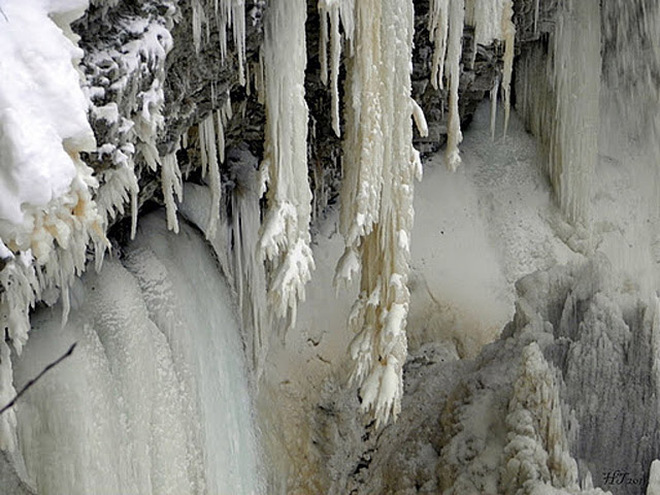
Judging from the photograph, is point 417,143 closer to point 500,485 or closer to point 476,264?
point 476,264

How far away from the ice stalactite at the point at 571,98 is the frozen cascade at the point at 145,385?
8.22 ft

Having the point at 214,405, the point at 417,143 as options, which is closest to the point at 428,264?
the point at 417,143

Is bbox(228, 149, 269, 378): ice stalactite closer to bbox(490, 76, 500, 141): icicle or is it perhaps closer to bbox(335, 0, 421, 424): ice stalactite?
bbox(335, 0, 421, 424): ice stalactite

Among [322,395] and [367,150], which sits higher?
[367,150]

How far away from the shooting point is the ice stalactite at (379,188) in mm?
3492

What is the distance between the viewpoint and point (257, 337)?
4324mm

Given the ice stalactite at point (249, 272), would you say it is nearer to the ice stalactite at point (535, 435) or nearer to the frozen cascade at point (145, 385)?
the frozen cascade at point (145, 385)

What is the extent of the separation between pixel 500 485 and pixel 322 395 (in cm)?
143

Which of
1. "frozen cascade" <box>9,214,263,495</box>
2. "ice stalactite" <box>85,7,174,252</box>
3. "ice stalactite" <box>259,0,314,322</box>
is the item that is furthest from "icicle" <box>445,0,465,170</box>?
"ice stalactite" <box>85,7,174,252</box>

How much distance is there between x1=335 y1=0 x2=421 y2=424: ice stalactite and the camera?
11.5ft

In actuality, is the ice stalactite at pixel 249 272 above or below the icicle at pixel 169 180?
below
